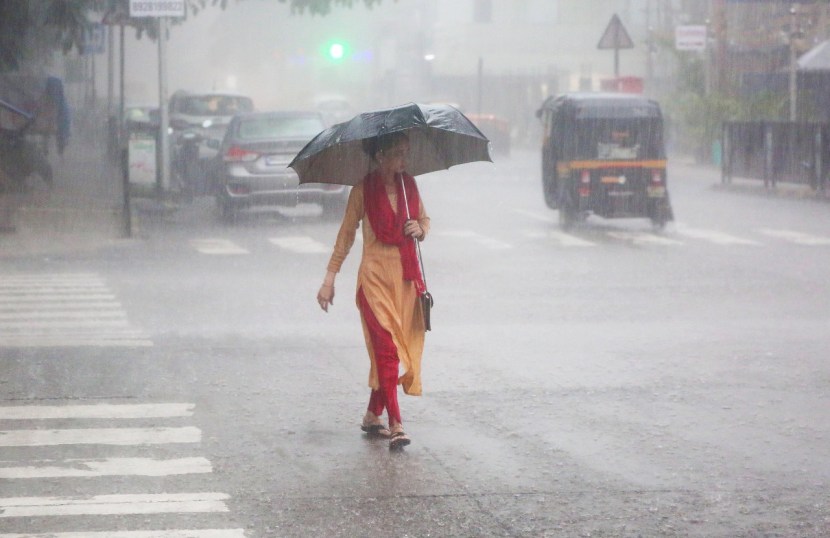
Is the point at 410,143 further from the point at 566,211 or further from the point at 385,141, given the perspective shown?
the point at 566,211

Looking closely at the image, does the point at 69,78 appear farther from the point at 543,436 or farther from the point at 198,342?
the point at 543,436

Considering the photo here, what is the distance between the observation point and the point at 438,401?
8727 millimetres

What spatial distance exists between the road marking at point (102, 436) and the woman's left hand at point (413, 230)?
1.51 metres

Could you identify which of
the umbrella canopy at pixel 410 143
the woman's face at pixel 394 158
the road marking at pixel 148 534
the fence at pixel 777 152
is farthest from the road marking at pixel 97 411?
the fence at pixel 777 152

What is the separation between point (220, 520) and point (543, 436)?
87.8 inches

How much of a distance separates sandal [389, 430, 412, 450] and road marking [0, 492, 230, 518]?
1153 mm

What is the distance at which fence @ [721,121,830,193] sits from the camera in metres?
27.1

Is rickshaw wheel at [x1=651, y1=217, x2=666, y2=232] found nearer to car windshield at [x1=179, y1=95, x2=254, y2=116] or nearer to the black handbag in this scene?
car windshield at [x1=179, y1=95, x2=254, y2=116]

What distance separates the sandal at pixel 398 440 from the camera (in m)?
7.32

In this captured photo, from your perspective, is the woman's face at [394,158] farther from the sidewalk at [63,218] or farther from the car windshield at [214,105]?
the car windshield at [214,105]

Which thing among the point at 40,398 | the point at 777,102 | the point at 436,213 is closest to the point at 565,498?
the point at 40,398

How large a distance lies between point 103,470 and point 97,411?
149 centimetres

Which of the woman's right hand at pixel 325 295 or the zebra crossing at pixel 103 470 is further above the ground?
the woman's right hand at pixel 325 295

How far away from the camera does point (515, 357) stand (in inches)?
406
